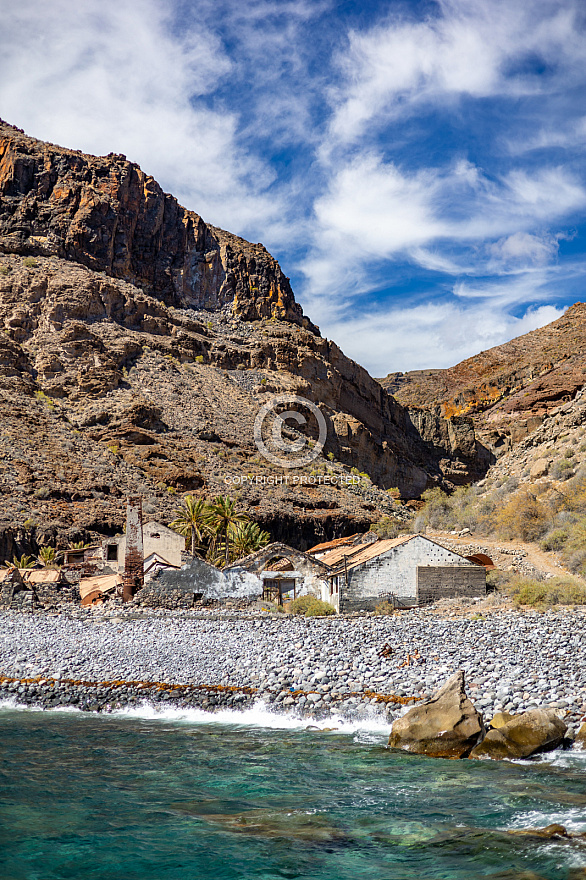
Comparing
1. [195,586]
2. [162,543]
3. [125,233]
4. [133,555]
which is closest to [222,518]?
[162,543]

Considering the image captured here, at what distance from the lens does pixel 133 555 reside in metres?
35.2

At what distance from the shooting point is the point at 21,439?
62.3 m

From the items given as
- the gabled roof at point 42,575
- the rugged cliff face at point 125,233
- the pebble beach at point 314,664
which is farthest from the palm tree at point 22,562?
the rugged cliff face at point 125,233

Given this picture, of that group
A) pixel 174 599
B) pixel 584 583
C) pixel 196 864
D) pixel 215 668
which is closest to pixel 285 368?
pixel 174 599

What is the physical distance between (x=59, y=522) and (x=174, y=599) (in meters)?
25.0

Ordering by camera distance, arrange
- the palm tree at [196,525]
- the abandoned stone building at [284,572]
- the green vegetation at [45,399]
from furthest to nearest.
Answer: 1. the green vegetation at [45,399]
2. the palm tree at [196,525]
3. the abandoned stone building at [284,572]

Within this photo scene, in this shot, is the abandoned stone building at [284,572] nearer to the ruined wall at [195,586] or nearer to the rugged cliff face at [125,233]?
the ruined wall at [195,586]

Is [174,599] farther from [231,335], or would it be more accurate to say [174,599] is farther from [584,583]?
[231,335]

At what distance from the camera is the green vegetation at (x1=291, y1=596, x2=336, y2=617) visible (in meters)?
30.9

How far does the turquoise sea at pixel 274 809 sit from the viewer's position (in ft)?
25.4

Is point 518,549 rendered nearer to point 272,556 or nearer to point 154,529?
point 272,556

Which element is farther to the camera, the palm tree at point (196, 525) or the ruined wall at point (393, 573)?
the palm tree at point (196, 525)

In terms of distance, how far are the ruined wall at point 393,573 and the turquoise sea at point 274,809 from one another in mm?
16572

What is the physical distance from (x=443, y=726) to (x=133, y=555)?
25.5m
